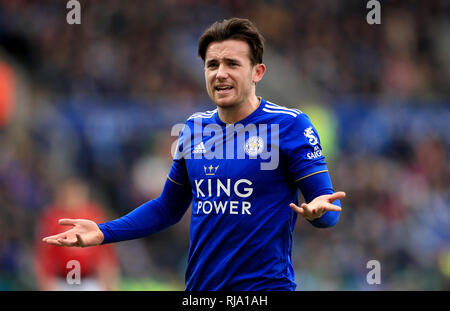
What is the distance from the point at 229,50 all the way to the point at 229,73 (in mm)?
170

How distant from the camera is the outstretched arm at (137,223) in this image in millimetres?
4223

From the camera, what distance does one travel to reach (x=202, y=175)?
4270 millimetres

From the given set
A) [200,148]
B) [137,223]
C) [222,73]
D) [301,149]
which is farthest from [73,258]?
[301,149]

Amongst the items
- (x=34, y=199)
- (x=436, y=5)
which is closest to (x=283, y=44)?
(x=436, y=5)

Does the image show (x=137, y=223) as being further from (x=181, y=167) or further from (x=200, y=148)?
(x=200, y=148)

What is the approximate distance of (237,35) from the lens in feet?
14.2

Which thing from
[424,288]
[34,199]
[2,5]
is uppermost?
[2,5]

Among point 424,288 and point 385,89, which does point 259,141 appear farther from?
point 385,89

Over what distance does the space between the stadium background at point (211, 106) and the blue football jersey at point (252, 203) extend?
606 centimetres

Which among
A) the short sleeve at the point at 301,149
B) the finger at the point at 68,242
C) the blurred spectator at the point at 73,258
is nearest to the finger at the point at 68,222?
the finger at the point at 68,242

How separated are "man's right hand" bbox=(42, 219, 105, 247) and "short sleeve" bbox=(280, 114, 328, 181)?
138cm

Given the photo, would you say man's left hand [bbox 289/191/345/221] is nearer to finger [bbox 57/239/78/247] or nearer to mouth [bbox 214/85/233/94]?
mouth [bbox 214/85/233/94]

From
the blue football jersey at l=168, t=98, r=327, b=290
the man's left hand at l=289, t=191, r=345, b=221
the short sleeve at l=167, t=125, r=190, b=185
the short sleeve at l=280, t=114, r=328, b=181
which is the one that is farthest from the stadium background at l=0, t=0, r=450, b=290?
the man's left hand at l=289, t=191, r=345, b=221
